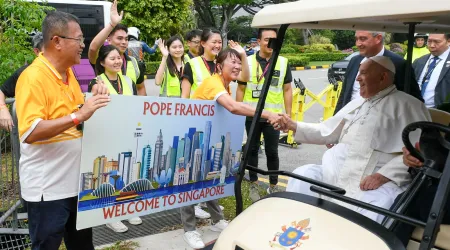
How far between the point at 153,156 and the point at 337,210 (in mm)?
1446

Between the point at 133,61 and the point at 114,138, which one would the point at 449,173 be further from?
the point at 133,61

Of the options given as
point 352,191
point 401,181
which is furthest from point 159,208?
point 401,181

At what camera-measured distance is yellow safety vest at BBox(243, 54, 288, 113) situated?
514cm

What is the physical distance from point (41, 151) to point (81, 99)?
0.46 m

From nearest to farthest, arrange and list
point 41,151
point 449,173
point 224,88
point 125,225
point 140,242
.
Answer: point 449,173 < point 41,151 < point 224,88 < point 140,242 < point 125,225

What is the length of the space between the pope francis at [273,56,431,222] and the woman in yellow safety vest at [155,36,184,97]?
2.35m

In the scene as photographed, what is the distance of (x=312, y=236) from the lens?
6.79 ft

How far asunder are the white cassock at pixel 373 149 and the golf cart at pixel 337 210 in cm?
41

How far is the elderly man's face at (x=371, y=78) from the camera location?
312 centimetres

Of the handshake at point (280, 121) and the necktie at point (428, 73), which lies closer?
the handshake at point (280, 121)

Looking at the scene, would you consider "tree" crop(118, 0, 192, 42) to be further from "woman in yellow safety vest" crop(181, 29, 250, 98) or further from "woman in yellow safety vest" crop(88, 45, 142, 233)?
"woman in yellow safety vest" crop(88, 45, 142, 233)

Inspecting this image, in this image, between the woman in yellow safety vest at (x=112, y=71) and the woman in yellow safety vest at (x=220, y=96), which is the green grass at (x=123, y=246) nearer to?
the woman in yellow safety vest at (x=220, y=96)

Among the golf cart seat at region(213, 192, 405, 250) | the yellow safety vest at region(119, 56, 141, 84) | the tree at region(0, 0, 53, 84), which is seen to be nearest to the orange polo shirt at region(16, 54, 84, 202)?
the golf cart seat at region(213, 192, 405, 250)

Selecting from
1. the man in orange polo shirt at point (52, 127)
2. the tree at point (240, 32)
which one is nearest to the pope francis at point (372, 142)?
the man in orange polo shirt at point (52, 127)
